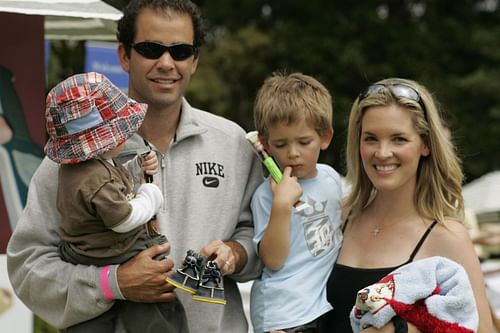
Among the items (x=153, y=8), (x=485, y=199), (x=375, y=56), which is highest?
(x=153, y=8)

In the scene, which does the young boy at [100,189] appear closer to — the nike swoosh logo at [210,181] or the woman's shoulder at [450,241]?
the nike swoosh logo at [210,181]

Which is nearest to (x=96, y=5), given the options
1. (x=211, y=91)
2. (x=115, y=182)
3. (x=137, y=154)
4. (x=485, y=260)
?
(x=137, y=154)

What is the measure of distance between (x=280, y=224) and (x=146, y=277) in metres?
0.55

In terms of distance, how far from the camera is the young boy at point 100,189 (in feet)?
9.55

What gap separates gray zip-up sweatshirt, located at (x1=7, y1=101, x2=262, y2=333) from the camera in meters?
3.10

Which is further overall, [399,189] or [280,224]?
[399,189]

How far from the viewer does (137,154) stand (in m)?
3.28

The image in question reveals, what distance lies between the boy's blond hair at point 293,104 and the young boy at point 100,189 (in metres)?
0.52

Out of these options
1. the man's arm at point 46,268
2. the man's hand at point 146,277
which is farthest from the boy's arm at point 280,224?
the man's arm at point 46,268

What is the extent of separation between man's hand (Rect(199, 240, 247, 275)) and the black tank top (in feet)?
1.21

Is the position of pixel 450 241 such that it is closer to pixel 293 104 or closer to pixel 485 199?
pixel 293 104

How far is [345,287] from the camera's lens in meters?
3.24

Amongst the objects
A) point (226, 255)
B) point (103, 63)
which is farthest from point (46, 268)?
point (103, 63)

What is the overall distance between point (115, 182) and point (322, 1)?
18.9 metres
